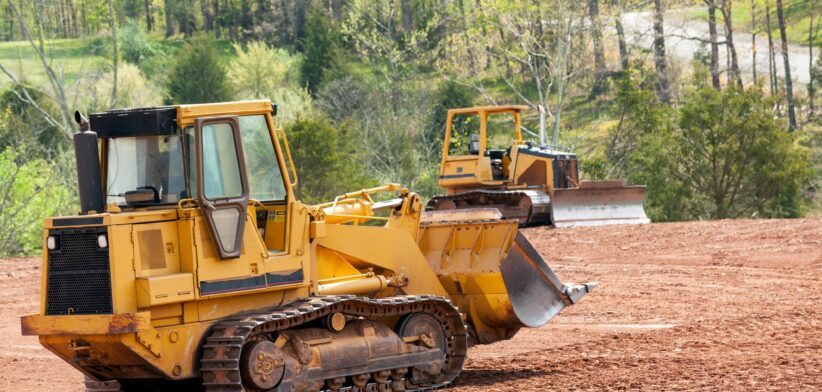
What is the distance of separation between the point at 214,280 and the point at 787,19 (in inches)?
2265

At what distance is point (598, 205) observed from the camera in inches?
1161

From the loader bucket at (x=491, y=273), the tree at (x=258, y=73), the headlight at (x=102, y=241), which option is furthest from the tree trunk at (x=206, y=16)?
the headlight at (x=102, y=241)

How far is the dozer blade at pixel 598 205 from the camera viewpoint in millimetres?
28984

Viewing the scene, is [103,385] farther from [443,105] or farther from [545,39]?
[443,105]

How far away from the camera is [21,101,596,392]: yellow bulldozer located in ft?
31.1

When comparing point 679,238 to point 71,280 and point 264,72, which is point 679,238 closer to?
point 71,280

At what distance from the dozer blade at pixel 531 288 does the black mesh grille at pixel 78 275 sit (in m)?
4.19

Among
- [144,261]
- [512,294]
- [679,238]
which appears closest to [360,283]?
[512,294]

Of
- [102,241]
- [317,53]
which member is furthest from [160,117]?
[317,53]

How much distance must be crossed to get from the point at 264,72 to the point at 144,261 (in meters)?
53.9

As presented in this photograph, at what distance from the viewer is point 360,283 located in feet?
37.5

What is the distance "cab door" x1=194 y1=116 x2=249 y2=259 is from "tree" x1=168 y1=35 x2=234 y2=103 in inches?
1803

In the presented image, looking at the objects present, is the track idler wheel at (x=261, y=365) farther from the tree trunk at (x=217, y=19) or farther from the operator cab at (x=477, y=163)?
the tree trunk at (x=217, y=19)

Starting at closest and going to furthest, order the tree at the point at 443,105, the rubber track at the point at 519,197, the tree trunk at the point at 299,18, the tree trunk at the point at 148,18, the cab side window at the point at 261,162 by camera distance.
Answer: the cab side window at the point at 261,162
the rubber track at the point at 519,197
the tree at the point at 443,105
the tree trunk at the point at 299,18
the tree trunk at the point at 148,18
